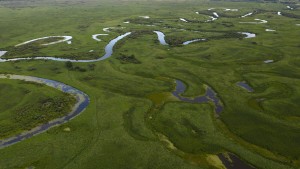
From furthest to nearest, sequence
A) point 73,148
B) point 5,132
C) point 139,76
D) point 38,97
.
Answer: point 139,76 < point 38,97 < point 5,132 < point 73,148

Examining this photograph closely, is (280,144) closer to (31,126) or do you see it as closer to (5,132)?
(31,126)

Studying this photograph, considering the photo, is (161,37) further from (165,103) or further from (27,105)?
(27,105)

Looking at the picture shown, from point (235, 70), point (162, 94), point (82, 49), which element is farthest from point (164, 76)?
point (82, 49)

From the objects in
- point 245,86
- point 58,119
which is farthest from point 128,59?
point 58,119

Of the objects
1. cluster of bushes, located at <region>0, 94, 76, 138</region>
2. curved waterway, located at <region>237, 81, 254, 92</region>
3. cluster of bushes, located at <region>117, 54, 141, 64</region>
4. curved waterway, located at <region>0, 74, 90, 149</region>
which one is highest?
cluster of bushes, located at <region>117, 54, 141, 64</region>

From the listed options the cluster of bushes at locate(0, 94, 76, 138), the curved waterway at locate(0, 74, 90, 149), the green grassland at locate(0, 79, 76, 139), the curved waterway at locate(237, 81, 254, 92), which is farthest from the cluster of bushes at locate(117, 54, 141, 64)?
the curved waterway at locate(237, 81, 254, 92)

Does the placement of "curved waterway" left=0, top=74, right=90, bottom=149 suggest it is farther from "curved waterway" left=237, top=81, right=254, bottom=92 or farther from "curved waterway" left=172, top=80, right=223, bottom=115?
"curved waterway" left=237, top=81, right=254, bottom=92

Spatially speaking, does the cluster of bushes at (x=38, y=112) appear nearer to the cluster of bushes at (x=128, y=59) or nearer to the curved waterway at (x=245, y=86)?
the cluster of bushes at (x=128, y=59)
